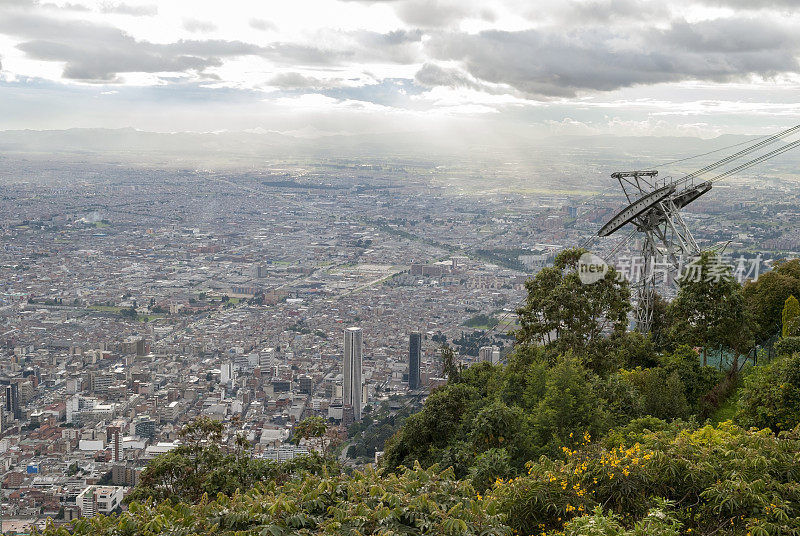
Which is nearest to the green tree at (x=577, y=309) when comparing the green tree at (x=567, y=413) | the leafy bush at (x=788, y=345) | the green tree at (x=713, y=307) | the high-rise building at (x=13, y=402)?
the green tree at (x=713, y=307)

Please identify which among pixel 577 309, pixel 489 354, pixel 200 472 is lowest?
pixel 489 354

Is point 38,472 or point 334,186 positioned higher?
point 334,186

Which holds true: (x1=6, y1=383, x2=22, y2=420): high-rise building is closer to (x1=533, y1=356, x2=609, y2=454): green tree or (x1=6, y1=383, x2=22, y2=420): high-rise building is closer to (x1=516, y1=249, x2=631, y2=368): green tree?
(x1=516, y1=249, x2=631, y2=368): green tree

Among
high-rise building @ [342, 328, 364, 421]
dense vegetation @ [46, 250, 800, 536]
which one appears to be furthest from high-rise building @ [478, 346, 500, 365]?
dense vegetation @ [46, 250, 800, 536]

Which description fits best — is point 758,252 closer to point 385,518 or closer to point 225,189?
point 385,518

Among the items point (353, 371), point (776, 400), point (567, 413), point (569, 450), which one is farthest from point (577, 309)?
point (353, 371)

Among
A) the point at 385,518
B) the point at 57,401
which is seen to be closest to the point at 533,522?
the point at 385,518

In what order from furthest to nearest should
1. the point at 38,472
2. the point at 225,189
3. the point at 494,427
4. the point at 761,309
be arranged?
the point at 225,189 → the point at 38,472 → the point at 761,309 → the point at 494,427

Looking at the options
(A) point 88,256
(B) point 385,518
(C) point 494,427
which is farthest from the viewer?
(A) point 88,256

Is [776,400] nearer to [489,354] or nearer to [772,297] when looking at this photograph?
[772,297]
